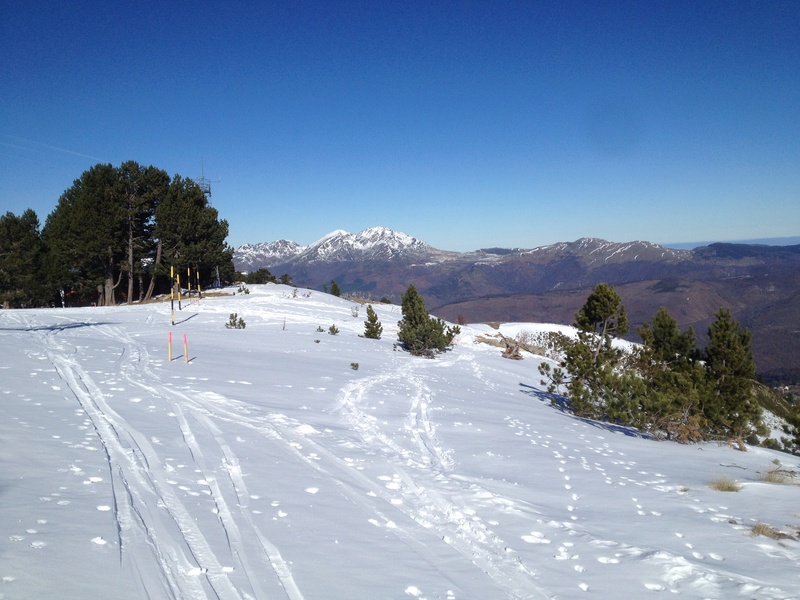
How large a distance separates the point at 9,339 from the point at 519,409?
1435cm

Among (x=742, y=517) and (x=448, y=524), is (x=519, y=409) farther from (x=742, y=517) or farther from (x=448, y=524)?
(x=448, y=524)

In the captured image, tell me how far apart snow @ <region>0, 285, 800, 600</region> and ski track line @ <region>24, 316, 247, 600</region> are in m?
0.02

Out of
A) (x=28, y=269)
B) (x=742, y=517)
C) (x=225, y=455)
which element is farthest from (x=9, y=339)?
(x=28, y=269)

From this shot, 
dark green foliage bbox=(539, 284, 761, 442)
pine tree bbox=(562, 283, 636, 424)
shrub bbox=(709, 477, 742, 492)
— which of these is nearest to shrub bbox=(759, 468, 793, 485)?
shrub bbox=(709, 477, 742, 492)

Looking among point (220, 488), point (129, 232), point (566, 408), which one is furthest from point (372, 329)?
point (129, 232)

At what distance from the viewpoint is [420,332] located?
20438 mm

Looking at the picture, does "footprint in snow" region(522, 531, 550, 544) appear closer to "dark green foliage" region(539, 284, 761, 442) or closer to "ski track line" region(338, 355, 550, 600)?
"ski track line" region(338, 355, 550, 600)

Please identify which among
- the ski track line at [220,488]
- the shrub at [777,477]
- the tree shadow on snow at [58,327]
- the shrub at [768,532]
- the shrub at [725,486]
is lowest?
the shrub at [777,477]

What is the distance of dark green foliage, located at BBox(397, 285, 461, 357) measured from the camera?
2055 cm

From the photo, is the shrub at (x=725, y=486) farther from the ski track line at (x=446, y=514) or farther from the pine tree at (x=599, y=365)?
the pine tree at (x=599, y=365)

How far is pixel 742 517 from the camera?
5.18 m

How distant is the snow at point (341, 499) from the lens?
3.55m

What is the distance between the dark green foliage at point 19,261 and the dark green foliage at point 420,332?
30.4 meters

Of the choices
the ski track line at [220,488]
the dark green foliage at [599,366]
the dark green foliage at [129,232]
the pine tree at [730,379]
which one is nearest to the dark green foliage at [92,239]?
the dark green foliage at [129,232]
